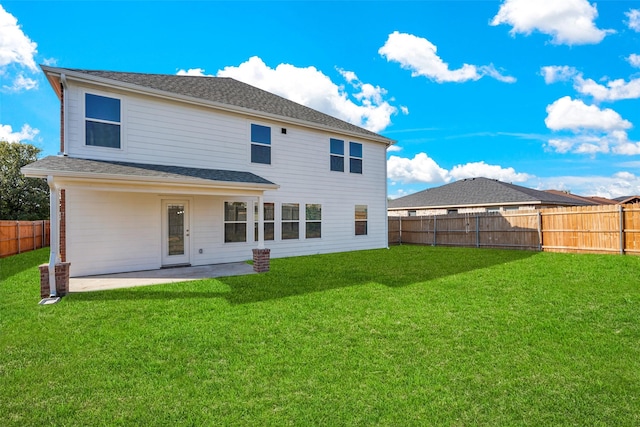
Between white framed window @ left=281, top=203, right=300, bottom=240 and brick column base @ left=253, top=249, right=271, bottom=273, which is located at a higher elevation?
white framed window @ left=281, top=203, right=300, bottom=240

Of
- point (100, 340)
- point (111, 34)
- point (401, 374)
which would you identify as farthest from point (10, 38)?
point (401, 374)

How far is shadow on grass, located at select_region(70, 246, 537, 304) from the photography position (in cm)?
648

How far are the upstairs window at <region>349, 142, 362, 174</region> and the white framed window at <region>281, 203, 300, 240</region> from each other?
358 cm

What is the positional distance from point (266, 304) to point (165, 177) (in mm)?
4679

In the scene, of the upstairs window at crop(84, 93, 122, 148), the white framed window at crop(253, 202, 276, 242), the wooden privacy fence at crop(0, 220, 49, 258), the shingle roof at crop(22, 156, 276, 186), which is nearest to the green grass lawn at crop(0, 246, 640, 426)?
the shingle roof at crop(22, 156, 276, 186)

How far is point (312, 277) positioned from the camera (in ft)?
26.8

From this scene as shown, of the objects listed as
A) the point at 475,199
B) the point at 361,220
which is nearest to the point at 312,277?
the point at 361,220

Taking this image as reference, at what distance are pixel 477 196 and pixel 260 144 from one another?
18.2 m

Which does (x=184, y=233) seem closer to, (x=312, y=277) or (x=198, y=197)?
(x=198, y=197)

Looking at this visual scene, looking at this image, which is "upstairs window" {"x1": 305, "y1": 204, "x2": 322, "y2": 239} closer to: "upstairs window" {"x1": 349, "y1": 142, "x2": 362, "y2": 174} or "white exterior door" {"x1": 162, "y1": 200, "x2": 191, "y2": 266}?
"upstairs window" {"x1": 349, "y1": 142, "x2": 362, "y2": 174}

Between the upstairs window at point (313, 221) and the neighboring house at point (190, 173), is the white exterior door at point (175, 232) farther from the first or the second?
the upstairs window at point (313, 221)

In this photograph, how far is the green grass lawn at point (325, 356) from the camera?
8.82 ft

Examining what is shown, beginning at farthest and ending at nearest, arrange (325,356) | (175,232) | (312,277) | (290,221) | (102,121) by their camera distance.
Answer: (290,221) → (175,232) → (102,121) → (312,277) → (325,356)

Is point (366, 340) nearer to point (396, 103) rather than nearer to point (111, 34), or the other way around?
point (111, 34)
